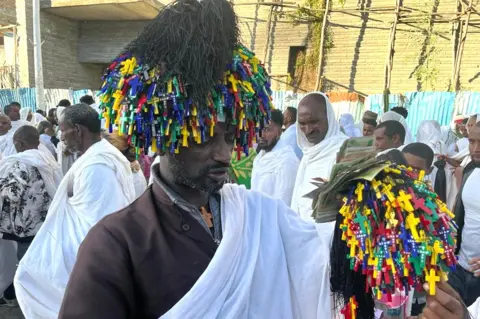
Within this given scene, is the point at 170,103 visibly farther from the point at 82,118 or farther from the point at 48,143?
the point at 48,143

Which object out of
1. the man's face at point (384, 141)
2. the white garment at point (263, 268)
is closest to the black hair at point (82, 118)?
the white garment at point (263, 268)

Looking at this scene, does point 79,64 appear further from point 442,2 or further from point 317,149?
point 317,149

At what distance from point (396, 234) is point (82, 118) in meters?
3.09

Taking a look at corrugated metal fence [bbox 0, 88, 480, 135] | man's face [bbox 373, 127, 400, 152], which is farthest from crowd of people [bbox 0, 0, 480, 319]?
corrugated metal fence [bbox 0, 88, 480, 135]

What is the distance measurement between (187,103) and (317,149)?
109 inches

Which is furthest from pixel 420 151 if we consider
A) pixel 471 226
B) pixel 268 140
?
pixel 268 140

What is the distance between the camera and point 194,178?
1.55m

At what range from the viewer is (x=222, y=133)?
1553 mm

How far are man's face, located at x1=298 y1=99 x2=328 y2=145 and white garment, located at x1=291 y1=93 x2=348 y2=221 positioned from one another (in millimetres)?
53

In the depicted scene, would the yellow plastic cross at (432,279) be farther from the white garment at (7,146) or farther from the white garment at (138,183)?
the white garment at (7,146)

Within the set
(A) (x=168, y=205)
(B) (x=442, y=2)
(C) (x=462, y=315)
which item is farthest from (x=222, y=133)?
(B) (x=442, y=2)

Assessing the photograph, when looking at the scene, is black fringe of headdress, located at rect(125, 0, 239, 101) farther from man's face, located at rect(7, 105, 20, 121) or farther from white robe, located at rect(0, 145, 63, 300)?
man's face, located at rect(7, 105, 20, 121)

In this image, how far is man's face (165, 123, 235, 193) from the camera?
5.02 ft

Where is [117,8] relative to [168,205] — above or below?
above
